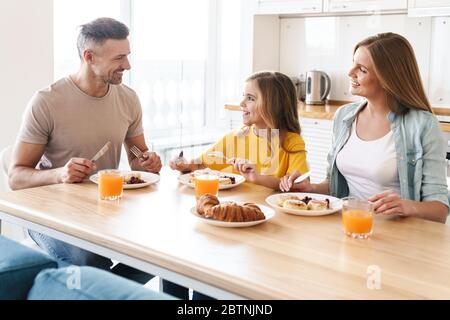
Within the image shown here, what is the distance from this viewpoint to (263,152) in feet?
7.93

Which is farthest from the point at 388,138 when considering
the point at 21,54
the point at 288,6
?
the point at 288,6

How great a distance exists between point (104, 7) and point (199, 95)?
1.21 m

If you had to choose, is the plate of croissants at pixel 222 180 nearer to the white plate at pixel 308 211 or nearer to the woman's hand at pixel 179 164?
the woman's hand at pixel 179 164

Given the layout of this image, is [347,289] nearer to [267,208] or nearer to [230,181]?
[267,208]

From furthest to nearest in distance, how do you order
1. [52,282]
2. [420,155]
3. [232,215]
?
[420,155] < [232,215] < [52,282]

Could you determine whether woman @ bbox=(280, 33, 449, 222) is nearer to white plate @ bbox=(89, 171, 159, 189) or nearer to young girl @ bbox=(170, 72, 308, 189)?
young girl @ bbox=(170, 72, 308, 189)

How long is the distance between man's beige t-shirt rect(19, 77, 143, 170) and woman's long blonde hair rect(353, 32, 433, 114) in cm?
109

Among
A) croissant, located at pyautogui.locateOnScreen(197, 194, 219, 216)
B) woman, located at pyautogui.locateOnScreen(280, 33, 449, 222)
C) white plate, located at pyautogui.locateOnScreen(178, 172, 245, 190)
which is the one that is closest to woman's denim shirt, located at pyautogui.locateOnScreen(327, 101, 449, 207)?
woman, located at pyautogui.locateOnScreen(280, 33, 449, 222)

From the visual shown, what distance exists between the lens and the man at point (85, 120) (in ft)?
7.16

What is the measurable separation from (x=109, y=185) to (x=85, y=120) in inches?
23.5

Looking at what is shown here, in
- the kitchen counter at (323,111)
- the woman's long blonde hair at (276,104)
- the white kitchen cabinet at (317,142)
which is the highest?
the woman's long blonde hair at (276,104)

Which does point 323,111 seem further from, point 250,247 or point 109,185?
point 250,247

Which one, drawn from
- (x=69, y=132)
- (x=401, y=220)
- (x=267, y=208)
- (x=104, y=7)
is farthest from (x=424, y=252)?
(x=104, y=7)

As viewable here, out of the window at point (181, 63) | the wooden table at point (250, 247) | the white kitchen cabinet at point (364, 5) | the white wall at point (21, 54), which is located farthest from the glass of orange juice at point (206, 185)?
the white kitchen cabinet at point (364, 5)
